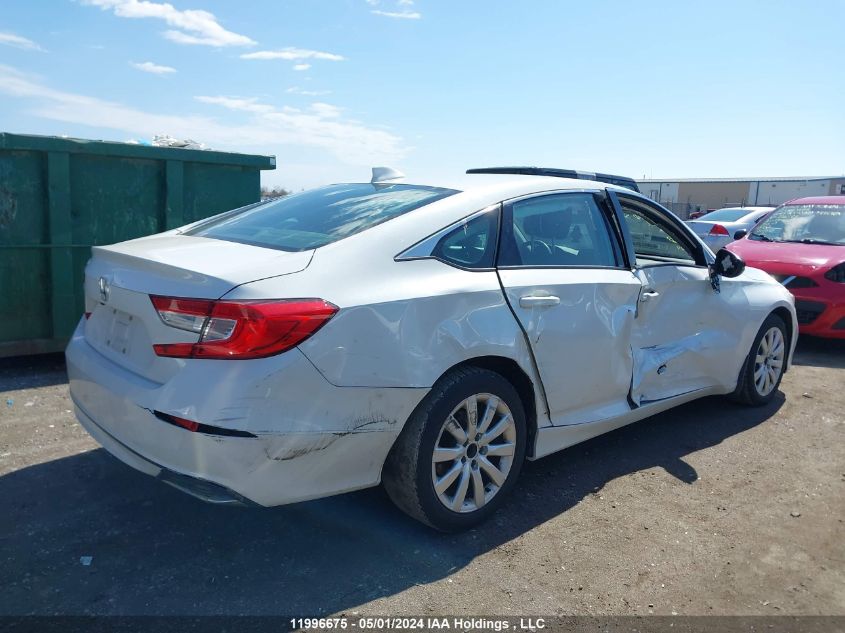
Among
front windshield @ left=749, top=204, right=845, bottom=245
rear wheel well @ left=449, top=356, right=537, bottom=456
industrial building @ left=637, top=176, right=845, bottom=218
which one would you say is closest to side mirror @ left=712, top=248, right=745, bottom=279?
rear wheel well @ left=449, top=356, right=537, bottom=456

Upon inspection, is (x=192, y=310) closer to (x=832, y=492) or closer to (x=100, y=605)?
(x=100, y=605)

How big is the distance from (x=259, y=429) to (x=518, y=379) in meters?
1.38

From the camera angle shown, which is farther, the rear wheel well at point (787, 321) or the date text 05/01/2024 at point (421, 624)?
the rear wheel well at point (787, 321)

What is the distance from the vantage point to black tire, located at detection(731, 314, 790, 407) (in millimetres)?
5074

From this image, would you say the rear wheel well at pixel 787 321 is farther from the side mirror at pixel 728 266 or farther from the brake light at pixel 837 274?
the brake light at pixel 837 274

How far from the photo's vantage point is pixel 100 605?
8.75 ft

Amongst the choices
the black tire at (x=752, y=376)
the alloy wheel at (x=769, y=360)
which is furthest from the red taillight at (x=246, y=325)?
the alloy wheel at (x=769, y=360)

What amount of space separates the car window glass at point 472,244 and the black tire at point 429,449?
0.50 m

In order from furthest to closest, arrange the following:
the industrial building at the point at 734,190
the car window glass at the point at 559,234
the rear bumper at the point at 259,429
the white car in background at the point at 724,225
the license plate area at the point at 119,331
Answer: the industrial building at the point at 734,190, the white car in background at the point at 724,225, the car window glass at the point at 559,234, the license plate area at the point at 119,331, the rear bumper at the point at 259,429

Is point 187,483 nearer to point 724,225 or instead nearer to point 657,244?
point 657,244

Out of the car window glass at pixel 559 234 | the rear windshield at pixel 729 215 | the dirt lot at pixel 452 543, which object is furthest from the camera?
the rear windshield at pixel 729 215

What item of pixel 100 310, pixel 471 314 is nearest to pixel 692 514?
pixel 471 314

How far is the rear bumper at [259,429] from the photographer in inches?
101

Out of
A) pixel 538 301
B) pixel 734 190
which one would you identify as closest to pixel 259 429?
pixel 538 301
